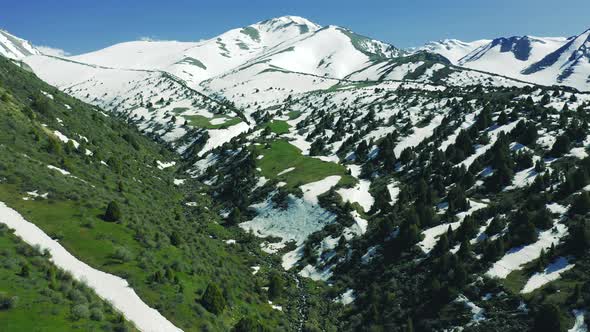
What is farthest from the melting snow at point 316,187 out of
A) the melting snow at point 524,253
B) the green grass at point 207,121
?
the green grass at point 207,121

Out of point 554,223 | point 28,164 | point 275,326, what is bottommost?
point 275,326

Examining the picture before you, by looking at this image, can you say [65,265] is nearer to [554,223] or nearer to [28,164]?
[28,164]

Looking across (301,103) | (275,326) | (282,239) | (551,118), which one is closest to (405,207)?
(282,239)

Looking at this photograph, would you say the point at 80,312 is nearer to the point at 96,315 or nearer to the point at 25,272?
the point at 96,315

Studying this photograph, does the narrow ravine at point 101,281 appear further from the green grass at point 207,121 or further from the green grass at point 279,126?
the green grass at point 207,121

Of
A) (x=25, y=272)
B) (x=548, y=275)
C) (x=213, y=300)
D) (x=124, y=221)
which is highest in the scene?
(x=25, y=272)

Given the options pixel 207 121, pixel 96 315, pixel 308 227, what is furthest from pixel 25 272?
pixel 207 121
